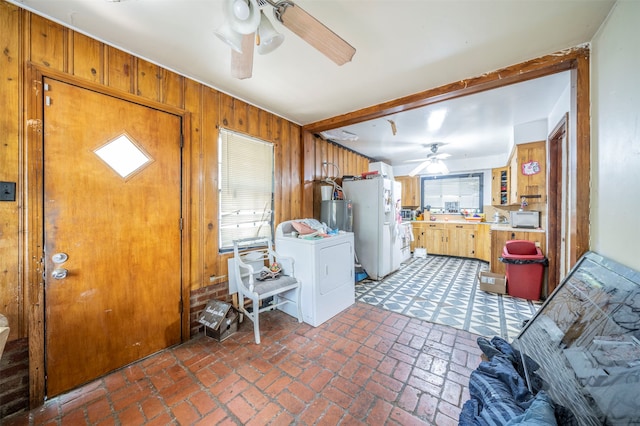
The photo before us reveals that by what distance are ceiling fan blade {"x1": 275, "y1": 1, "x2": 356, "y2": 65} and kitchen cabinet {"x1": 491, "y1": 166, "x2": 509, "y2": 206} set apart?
5179 mm

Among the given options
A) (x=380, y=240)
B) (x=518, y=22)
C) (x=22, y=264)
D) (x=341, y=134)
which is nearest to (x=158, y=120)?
(x=22, y=264)

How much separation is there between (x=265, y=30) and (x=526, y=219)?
442 centimetres

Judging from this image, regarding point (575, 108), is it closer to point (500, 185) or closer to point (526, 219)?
point (526, 219)

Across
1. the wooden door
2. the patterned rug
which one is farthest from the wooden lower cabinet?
the wooden door

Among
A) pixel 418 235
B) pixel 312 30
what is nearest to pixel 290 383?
pixel 312 30

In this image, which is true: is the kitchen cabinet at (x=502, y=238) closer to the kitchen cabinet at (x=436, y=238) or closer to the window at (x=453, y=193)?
the kitchen cabinet at (x=436, y=238)

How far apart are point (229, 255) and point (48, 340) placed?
1.36 metres

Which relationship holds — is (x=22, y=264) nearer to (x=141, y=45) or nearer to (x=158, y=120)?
(x=158, y=120)

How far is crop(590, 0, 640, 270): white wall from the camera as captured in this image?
4.10ft

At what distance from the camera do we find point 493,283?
3283 millimetres

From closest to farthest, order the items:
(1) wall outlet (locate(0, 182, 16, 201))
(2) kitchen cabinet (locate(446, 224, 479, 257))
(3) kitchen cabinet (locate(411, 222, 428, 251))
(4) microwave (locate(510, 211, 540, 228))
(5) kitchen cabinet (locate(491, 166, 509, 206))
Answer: (1) wall outlet (locate(0, 182, 16, 201)) < (4) microwave (locate(510, 211, 540, 228)) < (5) kitchen cabinet (locate(491, 166, 509, 206)) < (2) kitchen cabinet (locate(446, 224, 479, 257)) < (3) kitchen cabinet (locate(411, 222, 428, 251))

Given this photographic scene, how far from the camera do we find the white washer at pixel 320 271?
247 cm

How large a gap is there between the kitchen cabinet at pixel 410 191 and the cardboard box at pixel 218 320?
564 cm

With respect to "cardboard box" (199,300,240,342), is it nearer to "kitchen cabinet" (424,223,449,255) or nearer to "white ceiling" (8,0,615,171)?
"white ceiling" (8,0,615,171)
